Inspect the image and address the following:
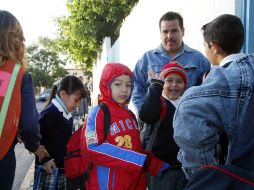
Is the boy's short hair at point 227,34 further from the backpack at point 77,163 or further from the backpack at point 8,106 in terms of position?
the backpack at point 8,106

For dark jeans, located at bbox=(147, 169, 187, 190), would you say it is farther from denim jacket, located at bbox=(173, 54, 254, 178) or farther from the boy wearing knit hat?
denim jacket, located at bbox=(173, 54, 254, 178)

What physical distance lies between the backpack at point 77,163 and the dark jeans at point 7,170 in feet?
1.46

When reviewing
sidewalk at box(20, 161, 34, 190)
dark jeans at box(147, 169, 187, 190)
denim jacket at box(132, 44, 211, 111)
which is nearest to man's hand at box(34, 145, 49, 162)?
denim jacket at box(132, 44, 211, 111)

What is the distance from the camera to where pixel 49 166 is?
10.7ft

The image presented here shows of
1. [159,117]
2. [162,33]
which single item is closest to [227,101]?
[159,117]

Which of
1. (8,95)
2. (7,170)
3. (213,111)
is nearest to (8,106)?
(8,95)

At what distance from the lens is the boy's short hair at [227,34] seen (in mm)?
1863

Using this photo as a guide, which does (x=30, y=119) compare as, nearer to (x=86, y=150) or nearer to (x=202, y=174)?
(x=86, y=150)

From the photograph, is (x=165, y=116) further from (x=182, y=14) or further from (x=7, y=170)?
(x=182, y=14)

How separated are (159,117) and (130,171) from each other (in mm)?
428

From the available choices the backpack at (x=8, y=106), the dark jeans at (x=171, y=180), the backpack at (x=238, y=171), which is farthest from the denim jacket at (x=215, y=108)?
the backpack at (x=8, y=106)

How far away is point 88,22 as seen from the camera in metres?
22.2

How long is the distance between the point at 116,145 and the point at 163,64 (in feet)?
2.92

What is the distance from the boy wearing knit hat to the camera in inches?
105
